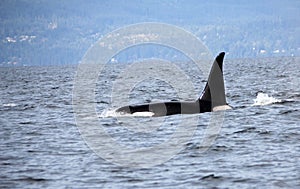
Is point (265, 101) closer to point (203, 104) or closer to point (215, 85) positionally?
point (203, 104)

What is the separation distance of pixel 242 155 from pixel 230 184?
8.12 ft

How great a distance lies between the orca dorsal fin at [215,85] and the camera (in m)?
21.5

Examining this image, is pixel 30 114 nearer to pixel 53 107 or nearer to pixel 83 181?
pixel 53 107

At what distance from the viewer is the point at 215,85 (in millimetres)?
21828

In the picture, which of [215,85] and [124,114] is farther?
[124,114]

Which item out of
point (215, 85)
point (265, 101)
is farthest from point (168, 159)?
point (265, 101)

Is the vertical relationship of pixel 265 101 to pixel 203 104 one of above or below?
below

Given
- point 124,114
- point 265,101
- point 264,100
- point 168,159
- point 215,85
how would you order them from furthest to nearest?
point 264,100
point 265,101
point 124,114
point 215,85
point 168,159

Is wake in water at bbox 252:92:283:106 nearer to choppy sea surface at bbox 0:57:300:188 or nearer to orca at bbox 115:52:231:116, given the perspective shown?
choppy sea surface at bbox 0:57:300:188

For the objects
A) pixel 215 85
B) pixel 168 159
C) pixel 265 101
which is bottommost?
pixel 265 101

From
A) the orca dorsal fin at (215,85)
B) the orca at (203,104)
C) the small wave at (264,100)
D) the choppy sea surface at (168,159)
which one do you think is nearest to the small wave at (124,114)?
the orca at (203,104)

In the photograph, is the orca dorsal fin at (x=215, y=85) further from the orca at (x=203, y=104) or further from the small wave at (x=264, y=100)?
the small wave at (x=264, y=100)

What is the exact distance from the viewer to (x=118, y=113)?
2241 cm

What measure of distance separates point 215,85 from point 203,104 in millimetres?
794
